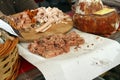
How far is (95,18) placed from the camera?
2.69 ft

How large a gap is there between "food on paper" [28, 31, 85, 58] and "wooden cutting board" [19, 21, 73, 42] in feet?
0.15

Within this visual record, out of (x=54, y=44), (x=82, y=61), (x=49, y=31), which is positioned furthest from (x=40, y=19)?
(x=82, y=61)

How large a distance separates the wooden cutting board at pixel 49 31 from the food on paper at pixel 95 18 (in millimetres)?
50

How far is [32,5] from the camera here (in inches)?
55.4

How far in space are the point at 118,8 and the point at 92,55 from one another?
385mm

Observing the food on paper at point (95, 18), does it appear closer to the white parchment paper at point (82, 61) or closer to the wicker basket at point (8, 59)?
the white parchment paper at point (82, 61)

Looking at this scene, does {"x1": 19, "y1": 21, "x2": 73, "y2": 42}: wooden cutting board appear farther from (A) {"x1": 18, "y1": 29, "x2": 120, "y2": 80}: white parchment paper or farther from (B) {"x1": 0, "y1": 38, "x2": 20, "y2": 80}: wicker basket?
(B) {"x1": 0, "y1": 38, "x2": 20, "y2": 80}: wicker basket

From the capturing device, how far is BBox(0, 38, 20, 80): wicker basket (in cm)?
58

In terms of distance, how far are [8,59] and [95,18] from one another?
374 mm

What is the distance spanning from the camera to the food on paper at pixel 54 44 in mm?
718

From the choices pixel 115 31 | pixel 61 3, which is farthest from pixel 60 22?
pixel 61 3

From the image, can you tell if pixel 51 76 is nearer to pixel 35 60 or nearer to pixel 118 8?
pixel 35 60

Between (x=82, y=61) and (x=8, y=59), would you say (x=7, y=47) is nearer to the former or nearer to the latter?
(x=8, y=59)

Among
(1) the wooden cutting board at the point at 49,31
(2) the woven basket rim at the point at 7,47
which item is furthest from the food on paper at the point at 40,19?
(2) the woven basket rim at the point at 7,47
